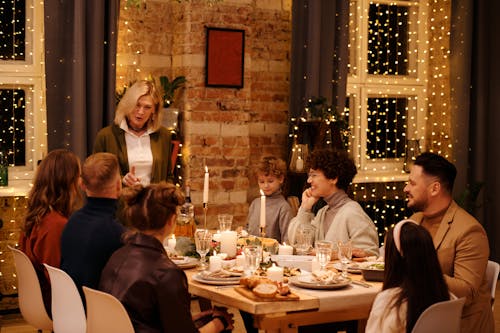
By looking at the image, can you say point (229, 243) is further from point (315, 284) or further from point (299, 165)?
point (299, 165)

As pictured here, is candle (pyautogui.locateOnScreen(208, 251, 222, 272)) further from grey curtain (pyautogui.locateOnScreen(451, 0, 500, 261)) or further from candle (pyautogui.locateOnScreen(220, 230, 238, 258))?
grey curtain (pyautogui.locateOnScreen(451, 0, 500, 261))

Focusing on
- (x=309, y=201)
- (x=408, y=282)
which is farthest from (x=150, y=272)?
(x=309, y=201)

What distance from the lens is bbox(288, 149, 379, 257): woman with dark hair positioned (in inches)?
166

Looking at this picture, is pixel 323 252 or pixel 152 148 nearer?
pixel 323 252

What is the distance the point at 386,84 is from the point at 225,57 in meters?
1.85

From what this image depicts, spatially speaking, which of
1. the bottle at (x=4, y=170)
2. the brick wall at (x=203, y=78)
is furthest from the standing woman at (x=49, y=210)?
the brick wall at (x=203, y=78)

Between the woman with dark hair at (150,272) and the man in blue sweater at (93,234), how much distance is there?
349 millimetres

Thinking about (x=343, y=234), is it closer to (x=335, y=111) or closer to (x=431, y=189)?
(x=431, y=189)

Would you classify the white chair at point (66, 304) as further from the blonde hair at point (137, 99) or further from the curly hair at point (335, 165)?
the blonde hair at point (137, 99)

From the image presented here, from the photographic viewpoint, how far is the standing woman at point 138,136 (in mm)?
5184

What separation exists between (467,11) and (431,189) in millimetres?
4108

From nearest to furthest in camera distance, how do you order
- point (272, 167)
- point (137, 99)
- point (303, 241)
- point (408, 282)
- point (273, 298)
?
1. point (408, 282)
2. point (273, 298)
3. point (303, 241)
4. point (272, 167)
5. point (137, 99)

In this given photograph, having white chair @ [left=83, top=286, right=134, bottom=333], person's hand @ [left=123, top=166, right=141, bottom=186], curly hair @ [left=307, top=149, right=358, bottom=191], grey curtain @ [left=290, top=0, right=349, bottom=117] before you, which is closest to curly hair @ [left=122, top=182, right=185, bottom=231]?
white chair @ [left=83, top=286, right=134, bottom=333]

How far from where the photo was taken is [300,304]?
3236mm
